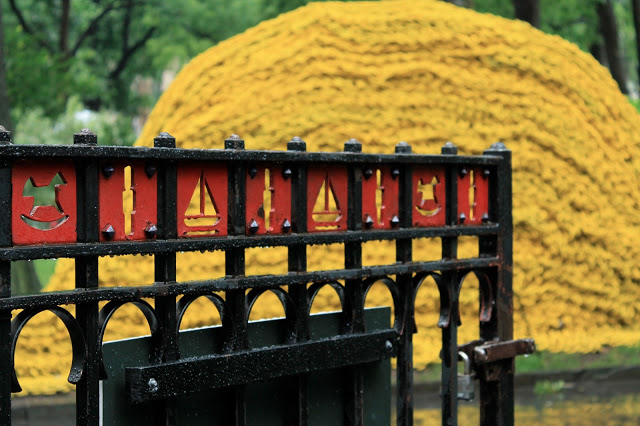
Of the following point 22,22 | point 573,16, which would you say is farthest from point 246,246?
point 22,22

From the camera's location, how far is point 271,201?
11.1 feet

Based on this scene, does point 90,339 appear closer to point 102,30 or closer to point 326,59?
point 326,59

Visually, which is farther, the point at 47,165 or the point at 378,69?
the point at 378,69

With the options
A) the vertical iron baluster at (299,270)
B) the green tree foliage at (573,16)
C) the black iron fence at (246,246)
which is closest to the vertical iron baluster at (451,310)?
the black iron fence at (246,246)

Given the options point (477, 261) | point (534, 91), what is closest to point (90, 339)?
point (477, 261)

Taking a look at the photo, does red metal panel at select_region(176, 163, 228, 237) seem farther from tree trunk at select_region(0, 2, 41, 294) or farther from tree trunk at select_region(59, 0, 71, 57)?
tree trunk at select_region(59, 0, 71, 57)

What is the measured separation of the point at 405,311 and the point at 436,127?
528cm

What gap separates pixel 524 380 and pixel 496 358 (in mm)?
4710

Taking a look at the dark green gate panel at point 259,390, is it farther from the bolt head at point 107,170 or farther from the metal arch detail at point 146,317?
the bolt head at point 107,170

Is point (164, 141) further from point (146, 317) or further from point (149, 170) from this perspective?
point (146, 317)

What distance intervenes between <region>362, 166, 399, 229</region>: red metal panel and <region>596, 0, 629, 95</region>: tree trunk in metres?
19.8

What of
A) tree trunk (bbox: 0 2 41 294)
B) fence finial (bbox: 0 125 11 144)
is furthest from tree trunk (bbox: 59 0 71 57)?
fence finial (bbox: 0 125 11 144)

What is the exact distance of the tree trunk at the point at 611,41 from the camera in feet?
75.6

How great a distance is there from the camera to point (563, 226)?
920 centimetres
